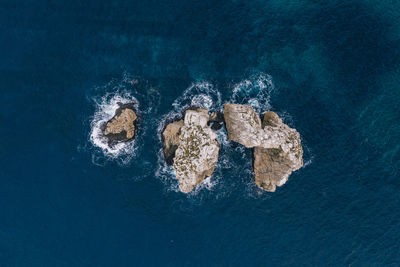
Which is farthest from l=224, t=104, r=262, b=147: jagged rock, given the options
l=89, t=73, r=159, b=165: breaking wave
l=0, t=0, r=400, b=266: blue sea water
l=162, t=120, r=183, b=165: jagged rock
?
l=89, t=73, r=159, b=165: breaking wave

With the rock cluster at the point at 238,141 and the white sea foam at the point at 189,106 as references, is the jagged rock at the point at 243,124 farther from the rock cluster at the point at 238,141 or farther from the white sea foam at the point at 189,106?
the white sea foam at the point at 189,106

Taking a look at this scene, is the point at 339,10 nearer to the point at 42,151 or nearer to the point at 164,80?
the point at 164,80

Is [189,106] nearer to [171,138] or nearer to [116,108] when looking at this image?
[171,138]

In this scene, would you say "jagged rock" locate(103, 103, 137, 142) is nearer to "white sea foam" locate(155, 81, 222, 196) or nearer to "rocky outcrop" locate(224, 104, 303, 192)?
"white sea foam" locate(155, 81, 222, 196)

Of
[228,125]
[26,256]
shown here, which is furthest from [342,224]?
[26,256]

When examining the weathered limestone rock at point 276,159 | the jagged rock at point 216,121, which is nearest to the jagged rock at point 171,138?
the jagged rock at point 216,121

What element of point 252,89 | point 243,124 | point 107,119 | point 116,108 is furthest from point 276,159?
point 107,119
